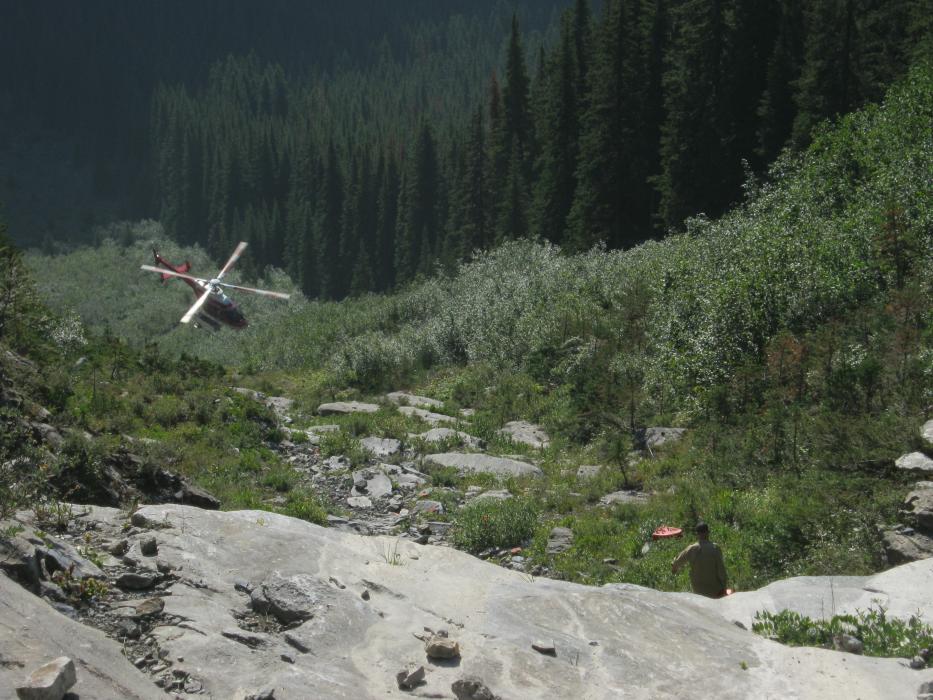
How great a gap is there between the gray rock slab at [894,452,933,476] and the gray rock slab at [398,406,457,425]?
12959mm

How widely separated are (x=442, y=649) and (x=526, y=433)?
1454 cm

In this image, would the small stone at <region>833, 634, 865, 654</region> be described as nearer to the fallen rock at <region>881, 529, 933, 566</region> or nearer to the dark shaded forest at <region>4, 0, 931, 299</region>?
the fallen rock at <region>881, 529, 933, 566</region>

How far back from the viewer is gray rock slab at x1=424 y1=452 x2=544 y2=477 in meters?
18.4

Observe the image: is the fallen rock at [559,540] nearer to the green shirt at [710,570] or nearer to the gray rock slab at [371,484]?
the green shirt at [710,570]

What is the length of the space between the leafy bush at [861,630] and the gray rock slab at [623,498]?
677 cm

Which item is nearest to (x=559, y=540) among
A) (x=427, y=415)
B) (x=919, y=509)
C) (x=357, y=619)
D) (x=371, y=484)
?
(x=371, y=484)

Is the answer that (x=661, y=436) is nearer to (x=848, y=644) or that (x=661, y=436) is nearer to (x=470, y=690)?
(x=848, y=644)

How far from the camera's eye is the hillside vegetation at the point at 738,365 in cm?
1284

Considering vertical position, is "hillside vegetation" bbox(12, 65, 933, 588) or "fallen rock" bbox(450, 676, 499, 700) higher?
"hillside vegetation" bbox(12, 65, 933, 588)

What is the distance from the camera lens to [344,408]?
25.7 metres

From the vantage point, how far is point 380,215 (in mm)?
89375

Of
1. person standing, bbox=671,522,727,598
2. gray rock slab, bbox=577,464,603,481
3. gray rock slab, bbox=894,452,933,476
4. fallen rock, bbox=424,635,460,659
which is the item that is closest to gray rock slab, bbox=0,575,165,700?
fallen rock, bbox=424,635,460,659

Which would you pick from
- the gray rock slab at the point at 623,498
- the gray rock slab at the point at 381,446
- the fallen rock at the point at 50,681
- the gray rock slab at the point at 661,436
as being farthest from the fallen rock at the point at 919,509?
the gray rock slab at the point at 381,446

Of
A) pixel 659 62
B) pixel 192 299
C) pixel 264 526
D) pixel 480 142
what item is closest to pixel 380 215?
pixel 192 299
